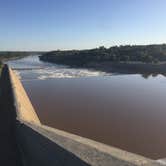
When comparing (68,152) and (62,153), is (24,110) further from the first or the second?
(68,152)

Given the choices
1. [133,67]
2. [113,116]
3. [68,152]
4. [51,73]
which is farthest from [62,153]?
[133,67]

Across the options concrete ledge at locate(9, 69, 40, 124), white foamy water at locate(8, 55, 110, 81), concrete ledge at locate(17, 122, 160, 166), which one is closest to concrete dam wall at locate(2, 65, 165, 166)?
concrete ledge at locate(17, 122, 160, 166)

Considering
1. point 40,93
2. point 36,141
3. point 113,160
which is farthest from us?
point 40,93

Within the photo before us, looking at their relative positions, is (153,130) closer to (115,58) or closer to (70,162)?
(70,162)

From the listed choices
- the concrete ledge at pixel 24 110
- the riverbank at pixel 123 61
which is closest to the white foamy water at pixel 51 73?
the riverbank at pixel 123 61

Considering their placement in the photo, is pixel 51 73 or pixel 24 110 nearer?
pixel 24 110

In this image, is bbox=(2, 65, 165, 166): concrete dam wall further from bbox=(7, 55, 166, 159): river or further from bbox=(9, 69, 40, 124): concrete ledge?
bbox=(7, 55, 166, 159): river

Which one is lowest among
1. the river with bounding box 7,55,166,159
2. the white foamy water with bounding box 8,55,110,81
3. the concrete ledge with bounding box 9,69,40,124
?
the white foamy water with bounding box 8,55,110,81

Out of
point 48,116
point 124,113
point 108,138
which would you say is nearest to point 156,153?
point 108,138

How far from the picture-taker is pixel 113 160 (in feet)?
24.1

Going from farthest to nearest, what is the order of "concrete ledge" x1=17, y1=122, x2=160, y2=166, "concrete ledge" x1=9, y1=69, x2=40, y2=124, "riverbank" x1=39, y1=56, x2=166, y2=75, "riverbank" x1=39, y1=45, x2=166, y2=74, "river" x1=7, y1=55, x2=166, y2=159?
"riverbank" x1=39, y1=45, x2=166, y2=74
"riverbank" x1=39, y1=56, x2=166, y2=75
"river" x1=7, y1=55, x2=166, y2=159
"concrete ledge" x1=9, y1=69, x2=40, y2=124
"concrete ledge" x1=17, y1=122, x2=160, y2=166

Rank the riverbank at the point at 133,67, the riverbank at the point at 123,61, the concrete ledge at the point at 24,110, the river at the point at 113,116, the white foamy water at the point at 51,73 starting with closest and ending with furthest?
the concrete ledge at the point at 24,110
the river at the point at 113,116
the white foamy water at the point at 51,73
the riverbank at the point at 133,67
the riverbank at the point at 123,61

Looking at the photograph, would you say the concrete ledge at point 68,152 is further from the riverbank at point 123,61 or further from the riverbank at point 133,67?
the riverbank at point 123,61

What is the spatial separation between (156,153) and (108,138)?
2.83 m
